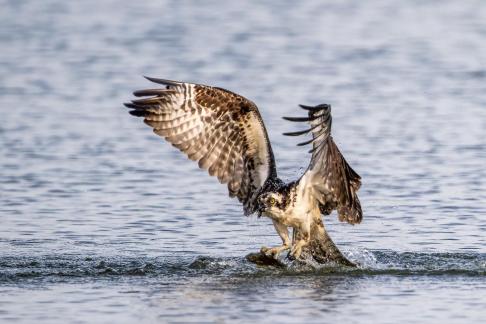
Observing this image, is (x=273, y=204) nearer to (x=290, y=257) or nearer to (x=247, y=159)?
(x=290, y=257)

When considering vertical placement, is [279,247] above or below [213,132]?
below

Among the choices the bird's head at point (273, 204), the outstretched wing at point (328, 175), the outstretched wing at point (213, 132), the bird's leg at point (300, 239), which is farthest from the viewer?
the outstretched wing at point (213, 132)

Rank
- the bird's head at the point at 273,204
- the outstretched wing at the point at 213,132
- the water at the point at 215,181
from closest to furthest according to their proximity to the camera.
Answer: the water at the point at 215,181, the bird's head at the point at 273,204, the outstretched wing at the point at 213,132

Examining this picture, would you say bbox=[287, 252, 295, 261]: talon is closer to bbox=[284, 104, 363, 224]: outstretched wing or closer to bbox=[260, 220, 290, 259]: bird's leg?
bbox=[260, 220, 290, 259]: bird's leg

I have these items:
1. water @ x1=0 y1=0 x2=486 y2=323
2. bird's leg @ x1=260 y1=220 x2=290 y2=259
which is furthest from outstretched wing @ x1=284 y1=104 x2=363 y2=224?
water @ x1=0 y1=0 x2=486 y2=323

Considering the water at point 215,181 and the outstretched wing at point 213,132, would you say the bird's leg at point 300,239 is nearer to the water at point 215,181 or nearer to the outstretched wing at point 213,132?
the water at point 215,181

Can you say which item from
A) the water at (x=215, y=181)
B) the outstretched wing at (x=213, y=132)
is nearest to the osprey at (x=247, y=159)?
the outstretched wing at (x=213, y=132)

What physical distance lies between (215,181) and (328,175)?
3520mm

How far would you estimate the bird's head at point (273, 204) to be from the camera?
446 inches

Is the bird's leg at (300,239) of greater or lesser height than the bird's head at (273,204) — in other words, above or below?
below

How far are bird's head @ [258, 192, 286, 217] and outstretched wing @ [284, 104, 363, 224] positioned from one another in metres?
0.23

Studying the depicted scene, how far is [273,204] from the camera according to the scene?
11320 millimetres

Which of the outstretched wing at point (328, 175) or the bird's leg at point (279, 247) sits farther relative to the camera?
the bird's leg at point (279, 247)

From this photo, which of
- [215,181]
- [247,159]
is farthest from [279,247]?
[215,181]
